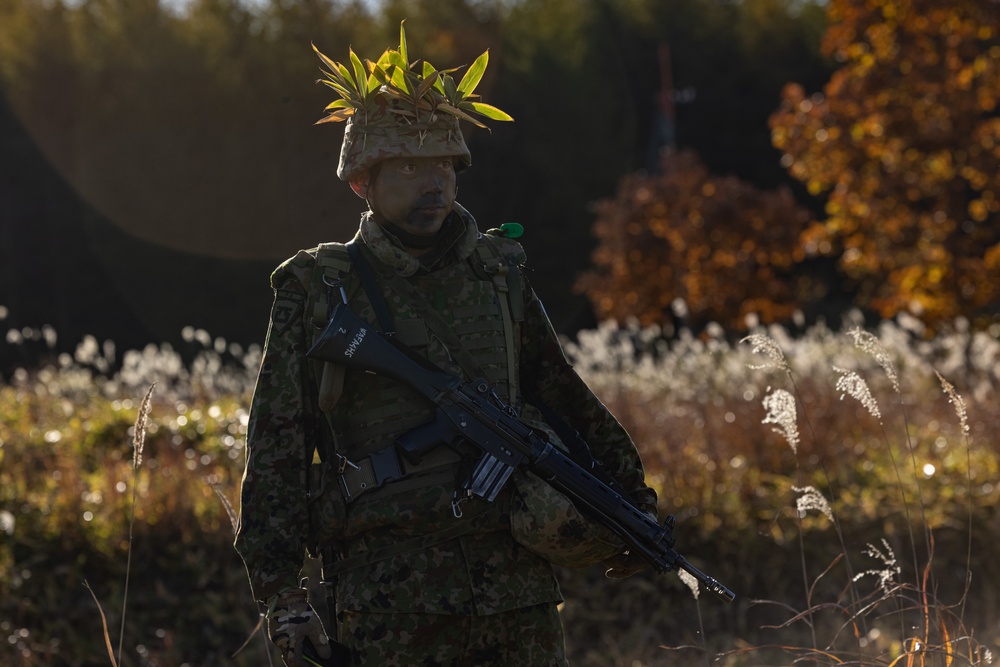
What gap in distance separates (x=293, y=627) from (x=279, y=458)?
14.8 inches

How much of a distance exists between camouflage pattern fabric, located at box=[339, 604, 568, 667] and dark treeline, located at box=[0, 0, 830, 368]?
70.2 feet

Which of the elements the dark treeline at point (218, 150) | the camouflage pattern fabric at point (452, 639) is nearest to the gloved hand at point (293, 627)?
the camouflage pattern fabric at point (452, 639)

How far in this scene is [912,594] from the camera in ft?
20.5

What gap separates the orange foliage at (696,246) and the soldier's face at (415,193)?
17.2 m

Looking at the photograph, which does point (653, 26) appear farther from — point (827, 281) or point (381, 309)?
point (381, 309)

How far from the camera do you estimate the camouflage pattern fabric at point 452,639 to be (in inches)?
105

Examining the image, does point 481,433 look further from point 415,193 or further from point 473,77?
point 473,77

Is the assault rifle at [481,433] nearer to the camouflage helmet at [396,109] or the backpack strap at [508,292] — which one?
the backpack strap at [508,292]

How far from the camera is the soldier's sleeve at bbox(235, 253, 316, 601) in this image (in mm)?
2656

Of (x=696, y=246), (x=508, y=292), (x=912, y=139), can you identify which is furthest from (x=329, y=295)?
(x=696, y=246)

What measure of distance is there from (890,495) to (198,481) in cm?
372

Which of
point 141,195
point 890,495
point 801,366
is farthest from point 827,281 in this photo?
point 890,495

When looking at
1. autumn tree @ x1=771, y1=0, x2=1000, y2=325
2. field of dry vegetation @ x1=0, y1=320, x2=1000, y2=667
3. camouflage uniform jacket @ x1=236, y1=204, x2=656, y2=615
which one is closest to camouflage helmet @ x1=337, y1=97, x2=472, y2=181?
camouflage uniform jacket @ x1=236, y1=204, x2=656, y2=615

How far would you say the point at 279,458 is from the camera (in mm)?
2709
